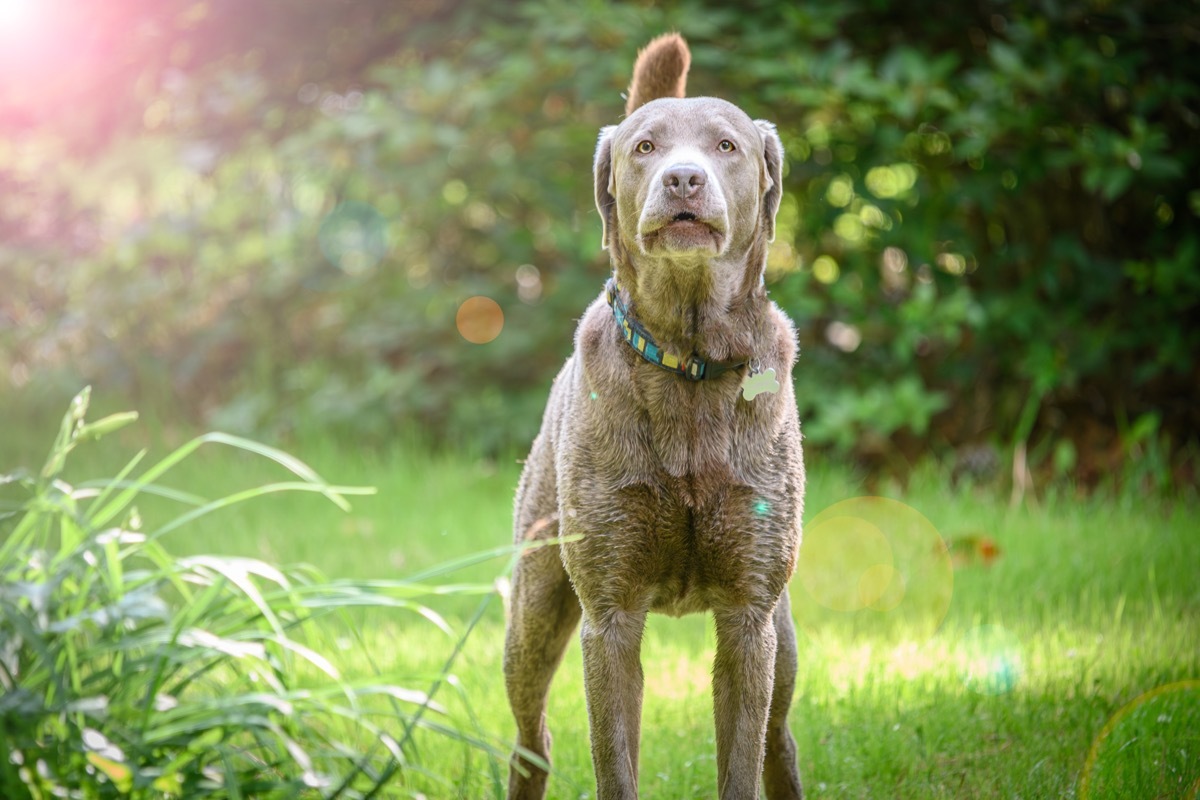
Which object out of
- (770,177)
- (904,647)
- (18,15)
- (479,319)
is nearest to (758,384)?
(770,177)

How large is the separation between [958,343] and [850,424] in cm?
114

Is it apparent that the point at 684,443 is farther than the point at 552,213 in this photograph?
No

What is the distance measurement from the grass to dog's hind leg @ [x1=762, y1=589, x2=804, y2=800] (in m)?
0.13

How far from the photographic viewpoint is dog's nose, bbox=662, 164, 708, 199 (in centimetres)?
257

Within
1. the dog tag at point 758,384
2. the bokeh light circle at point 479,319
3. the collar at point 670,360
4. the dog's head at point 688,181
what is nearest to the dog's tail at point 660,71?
the dog's head at point 688,181

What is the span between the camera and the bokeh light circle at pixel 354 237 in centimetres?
702

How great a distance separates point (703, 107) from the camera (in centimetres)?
282

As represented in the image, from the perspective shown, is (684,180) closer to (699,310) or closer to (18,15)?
(699,310)

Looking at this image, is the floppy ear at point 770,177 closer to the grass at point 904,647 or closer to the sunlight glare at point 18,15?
the grass at point 904,647

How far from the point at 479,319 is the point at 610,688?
4463 millimetres

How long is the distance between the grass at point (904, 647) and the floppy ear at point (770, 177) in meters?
1.30

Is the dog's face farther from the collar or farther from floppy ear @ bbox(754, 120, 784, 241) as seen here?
the collar

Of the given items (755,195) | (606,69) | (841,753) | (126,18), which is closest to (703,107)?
(755,195)

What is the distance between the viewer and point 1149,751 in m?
3.20
